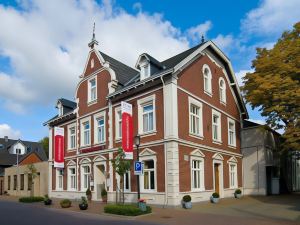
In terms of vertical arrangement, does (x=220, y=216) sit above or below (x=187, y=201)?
below

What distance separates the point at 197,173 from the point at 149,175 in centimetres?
329

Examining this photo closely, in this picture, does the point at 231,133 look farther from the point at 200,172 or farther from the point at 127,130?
the point at 127,130

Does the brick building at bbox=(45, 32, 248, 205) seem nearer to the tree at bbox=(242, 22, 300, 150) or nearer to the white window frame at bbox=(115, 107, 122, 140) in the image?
the white window frame at bbox=(115, 107, 122, 140)

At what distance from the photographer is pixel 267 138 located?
100 feet

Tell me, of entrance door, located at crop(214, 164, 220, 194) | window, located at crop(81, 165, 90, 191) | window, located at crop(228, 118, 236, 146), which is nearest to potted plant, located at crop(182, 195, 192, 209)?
entrance door, located at crop(214, 164, 220, 194)

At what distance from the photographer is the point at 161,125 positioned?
2152 centimetres

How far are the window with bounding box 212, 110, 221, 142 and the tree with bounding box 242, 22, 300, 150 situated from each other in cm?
254

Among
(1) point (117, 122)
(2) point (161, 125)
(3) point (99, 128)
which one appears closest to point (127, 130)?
(2) point (161, 125)

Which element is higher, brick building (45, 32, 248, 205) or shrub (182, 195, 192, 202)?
brick building (45, 32, 248, 205)

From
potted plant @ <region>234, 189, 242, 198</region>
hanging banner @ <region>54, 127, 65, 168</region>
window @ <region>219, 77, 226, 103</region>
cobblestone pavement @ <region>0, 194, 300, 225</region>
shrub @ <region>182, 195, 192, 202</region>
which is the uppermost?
window @ <region>219, 77, 226, 103</region>

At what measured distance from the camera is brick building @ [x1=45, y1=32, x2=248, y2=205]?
21.2 m

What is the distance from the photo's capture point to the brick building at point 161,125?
69.6 ft

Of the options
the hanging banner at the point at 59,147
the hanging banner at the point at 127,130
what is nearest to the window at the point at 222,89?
the hanging banner at the point at 127,130

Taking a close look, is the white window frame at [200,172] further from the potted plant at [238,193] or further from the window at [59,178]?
the window at [59,178]
